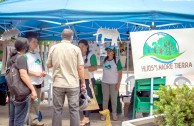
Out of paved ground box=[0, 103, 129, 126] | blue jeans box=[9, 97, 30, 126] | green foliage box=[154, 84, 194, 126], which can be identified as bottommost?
paved ground box=[0, 103, 129, 126]

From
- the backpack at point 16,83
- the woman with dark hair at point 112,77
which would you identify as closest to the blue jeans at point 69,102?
the backpack at point 16,83

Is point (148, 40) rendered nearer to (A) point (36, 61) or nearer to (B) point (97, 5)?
(B) point (97, 5)

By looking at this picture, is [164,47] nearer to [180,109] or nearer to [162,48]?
[162,48]

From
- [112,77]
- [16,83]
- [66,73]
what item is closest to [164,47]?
[112,77]

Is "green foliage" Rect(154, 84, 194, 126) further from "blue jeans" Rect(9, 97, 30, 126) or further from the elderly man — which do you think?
"blue jeans" Rect(9, 97, 30, 126)

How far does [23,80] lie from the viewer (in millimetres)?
4102

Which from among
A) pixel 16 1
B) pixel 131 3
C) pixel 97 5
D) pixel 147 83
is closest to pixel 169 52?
pixel 147 83

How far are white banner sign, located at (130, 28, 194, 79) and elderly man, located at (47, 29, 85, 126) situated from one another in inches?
41.5

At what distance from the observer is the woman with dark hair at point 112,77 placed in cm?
629

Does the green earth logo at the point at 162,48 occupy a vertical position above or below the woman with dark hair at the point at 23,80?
above

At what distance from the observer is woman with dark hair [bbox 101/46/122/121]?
6.29 m

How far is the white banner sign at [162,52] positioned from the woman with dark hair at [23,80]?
1.84 m

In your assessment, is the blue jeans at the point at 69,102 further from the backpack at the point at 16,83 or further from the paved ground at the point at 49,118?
the paved ground at the point at 49,118

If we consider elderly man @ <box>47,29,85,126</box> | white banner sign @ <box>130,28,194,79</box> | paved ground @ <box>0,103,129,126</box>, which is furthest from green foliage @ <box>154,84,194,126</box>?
paved ground @ <box>0,103,129,126</box>
